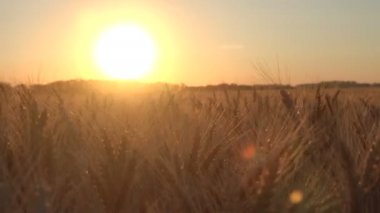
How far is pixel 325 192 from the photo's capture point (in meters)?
1.12

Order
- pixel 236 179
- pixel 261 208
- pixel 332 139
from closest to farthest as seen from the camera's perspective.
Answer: pixel 261 208, pixel 236 179, pixel 332 139

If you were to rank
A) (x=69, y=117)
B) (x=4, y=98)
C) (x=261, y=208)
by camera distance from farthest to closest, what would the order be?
(x=4, y=98)
(x=69, y=117)
(x=261, y=208)

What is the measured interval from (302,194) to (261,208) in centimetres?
16

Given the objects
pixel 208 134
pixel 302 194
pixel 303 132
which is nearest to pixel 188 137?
pixel 208 134

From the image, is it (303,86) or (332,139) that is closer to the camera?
(332,139)

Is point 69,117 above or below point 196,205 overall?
above

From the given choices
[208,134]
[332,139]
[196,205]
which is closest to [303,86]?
[332,139]

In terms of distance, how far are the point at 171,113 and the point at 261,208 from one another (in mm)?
1072

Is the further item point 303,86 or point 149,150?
point 303,86

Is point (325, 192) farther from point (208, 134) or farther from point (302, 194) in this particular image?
point (208, 134)

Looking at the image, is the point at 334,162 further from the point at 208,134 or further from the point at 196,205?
the point at 196,205

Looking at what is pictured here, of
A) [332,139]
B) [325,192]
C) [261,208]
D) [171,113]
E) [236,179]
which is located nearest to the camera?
[261,208]

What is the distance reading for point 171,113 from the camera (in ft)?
6.40

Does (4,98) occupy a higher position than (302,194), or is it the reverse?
(4,98)
